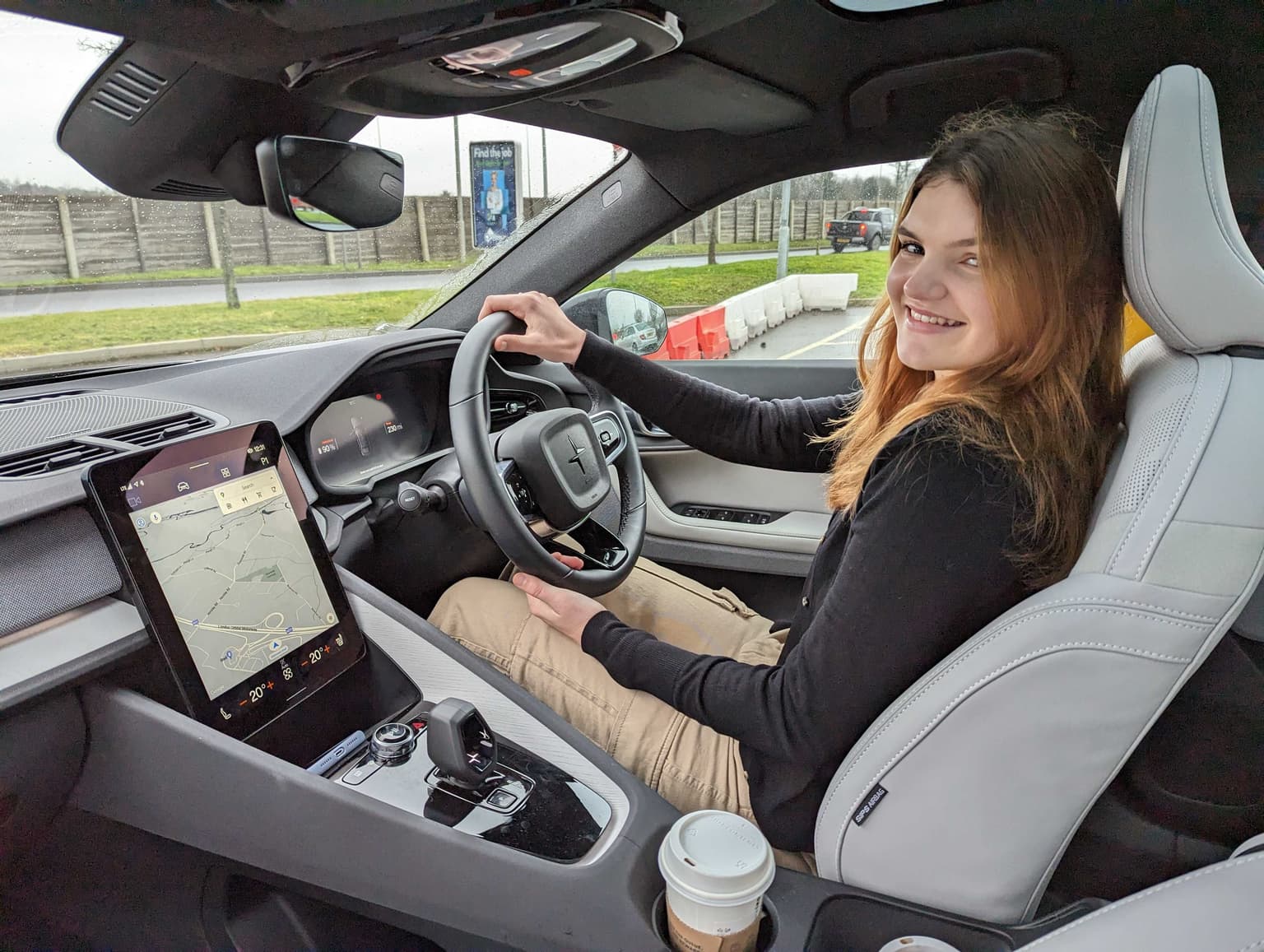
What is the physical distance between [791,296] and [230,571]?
1869 millimetres

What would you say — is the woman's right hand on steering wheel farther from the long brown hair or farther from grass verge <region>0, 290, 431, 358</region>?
the long brown hair

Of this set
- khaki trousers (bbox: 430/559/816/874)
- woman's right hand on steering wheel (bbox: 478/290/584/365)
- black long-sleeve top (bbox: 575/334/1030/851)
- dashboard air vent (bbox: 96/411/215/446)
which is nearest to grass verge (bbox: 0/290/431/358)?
dashboard air vent (bbox: 96/411/215/446)

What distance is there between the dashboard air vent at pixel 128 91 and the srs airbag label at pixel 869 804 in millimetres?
1376

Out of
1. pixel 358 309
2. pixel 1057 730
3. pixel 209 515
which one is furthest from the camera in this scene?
pixel 358 309

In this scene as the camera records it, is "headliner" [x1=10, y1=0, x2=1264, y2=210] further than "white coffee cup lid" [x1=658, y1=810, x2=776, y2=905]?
Yes

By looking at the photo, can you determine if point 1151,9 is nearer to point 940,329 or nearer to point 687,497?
point 940,329

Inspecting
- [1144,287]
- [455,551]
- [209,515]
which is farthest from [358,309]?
[1144,287]

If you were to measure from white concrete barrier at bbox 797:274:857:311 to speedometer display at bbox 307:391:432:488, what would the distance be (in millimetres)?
1192

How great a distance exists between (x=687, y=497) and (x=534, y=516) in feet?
3.38

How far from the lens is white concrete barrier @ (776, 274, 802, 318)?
2477mm

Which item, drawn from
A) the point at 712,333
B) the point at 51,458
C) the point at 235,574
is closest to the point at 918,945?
the point at 235,574

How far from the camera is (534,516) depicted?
142 centimetres

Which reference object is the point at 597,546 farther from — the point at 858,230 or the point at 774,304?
the point at 774,304

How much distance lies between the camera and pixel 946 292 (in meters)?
1.09
